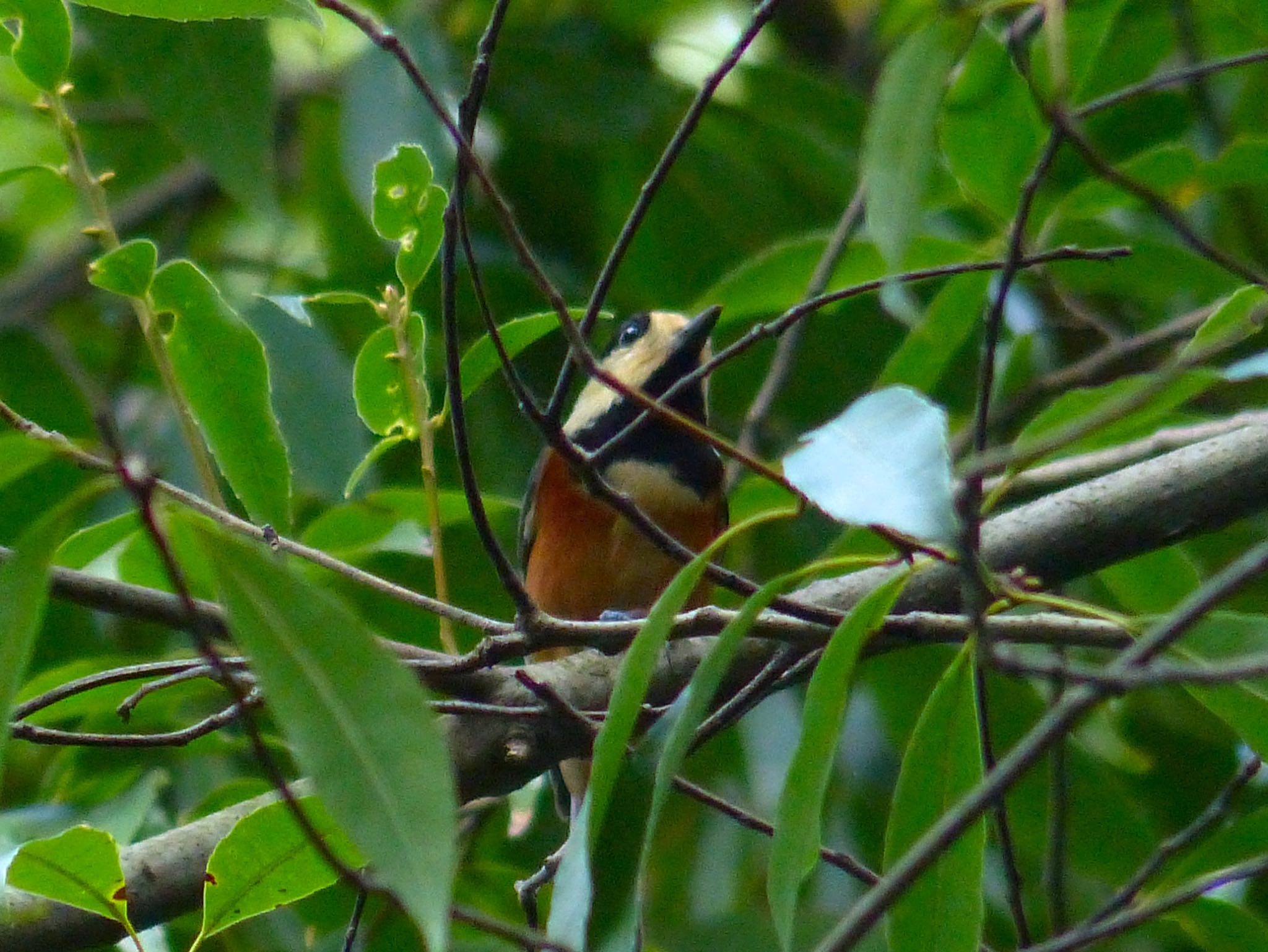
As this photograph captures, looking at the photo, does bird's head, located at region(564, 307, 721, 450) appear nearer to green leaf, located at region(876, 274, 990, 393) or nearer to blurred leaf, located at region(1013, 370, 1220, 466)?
green leaf, located at region(876, 274, 990, 393)

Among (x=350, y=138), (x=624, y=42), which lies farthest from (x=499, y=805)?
(x=624, y=42)

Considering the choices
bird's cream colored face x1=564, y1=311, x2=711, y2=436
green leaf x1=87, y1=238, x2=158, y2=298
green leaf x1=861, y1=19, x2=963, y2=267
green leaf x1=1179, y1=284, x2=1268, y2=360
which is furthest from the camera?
bird's cream colored face x1=564, y1=311, x2=711, y2=436

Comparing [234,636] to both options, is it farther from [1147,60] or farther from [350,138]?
[1147,60]

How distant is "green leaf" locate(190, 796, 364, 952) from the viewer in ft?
5.83

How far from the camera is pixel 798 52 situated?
17.5 ft

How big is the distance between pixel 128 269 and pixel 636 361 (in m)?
1.90

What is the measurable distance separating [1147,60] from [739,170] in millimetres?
1106

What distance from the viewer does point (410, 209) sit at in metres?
1.94

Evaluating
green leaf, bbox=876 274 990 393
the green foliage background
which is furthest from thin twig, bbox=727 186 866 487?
green leaf, bbox=876 274 990 393

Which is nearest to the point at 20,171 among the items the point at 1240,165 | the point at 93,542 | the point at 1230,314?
the point at 93,542

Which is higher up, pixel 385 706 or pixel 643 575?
pixel 385 706

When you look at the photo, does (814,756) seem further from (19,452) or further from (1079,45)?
(1079,45)

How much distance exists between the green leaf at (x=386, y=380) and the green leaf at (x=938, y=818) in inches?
30.8

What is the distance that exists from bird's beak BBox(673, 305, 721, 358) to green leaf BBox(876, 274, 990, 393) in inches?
12.9
